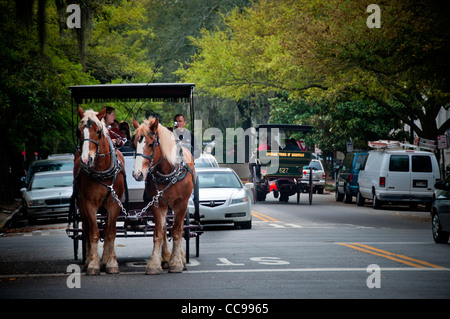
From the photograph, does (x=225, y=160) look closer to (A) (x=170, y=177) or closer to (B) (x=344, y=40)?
(B) (x=344, y=40)

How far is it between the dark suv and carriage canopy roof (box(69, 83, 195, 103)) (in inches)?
792

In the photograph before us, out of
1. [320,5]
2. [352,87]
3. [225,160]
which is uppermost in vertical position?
[320,5]

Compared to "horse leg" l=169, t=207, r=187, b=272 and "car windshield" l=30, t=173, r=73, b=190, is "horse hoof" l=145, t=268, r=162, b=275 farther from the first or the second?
"car windshield" l=30, t=173, r=73, b=190

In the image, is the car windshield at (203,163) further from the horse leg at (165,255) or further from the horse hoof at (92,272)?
the horse hoof at (92,272)

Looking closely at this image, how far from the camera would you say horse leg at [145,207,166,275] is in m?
11.3

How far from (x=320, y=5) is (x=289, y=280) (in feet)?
74.4

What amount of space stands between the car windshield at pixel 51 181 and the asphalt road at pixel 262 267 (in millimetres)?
5862

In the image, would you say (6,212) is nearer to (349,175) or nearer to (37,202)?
(37,202)

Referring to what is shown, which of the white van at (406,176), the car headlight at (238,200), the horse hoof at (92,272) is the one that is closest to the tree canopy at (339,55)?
the white van at (406,176)

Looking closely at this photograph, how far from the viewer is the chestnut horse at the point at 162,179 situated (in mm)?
11289

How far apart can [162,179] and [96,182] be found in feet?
3.17

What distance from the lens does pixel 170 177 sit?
11555 millimetres

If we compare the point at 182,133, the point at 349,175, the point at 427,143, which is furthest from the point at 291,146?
the point at 182,133
